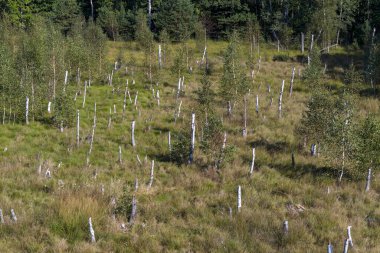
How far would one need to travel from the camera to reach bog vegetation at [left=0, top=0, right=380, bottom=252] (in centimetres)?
1279

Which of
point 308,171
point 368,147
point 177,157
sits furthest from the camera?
point 177,157

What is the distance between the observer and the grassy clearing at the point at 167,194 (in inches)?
481

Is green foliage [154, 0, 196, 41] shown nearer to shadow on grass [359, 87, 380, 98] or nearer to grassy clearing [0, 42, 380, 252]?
shadow on grass [359, 87, 380, 98]

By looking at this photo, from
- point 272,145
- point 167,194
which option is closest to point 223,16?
point 272,145

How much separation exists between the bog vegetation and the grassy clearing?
0.25 feet

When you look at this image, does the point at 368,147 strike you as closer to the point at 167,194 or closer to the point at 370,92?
the point at 167,194

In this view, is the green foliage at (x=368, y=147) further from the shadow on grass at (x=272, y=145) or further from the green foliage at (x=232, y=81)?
the green foliage at (x=232, y=81)

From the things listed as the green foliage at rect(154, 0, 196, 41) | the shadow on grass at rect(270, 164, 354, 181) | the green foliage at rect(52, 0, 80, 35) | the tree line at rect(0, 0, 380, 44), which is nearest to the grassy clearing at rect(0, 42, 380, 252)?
the shadow on grass at rect(270, 164, 354, 181)

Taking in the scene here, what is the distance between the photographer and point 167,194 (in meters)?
18.2

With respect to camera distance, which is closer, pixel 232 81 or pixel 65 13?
pixel 232 81

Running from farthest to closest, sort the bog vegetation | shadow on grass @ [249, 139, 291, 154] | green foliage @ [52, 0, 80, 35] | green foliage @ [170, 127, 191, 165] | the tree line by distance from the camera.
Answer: green foliage @ [52, 0, 80, 35]
the tree line
shadow on grass @ [249, 139, 291, 154]
green foliage @ [170, 127, 191, 165]
the bog vegetation

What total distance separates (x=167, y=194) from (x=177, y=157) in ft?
19.8

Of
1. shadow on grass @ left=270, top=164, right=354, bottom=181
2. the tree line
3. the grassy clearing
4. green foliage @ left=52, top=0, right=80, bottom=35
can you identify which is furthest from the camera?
green foliage @ left=52, top=0, right=80, bottom=35

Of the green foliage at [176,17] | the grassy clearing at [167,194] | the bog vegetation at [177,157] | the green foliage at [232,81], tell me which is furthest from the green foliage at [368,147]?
the green foliage at [176,17]
